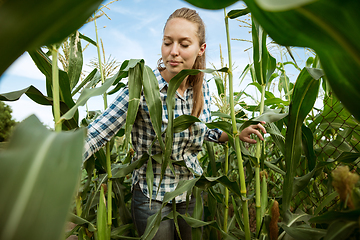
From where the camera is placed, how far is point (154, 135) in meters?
1.02

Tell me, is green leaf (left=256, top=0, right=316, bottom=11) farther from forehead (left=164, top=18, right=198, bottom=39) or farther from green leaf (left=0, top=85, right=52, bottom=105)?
forehead (left=164, top=18, right=198, bottom=39)

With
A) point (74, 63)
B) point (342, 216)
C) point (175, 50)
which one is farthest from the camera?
point (175, 50)

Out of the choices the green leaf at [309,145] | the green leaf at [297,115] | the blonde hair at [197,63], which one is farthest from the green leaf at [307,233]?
the blonde hair at [197,63]

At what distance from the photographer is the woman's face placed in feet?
3.16

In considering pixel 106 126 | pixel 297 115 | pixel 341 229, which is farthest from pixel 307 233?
pixel 106 126

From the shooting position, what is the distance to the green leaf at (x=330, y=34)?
11.2 inches

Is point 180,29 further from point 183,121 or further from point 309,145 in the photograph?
point 309,145

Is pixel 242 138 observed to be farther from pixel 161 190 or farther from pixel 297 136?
pixel 161 190

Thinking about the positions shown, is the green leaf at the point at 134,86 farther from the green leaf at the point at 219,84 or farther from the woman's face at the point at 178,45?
the green leaf at the point at 219,84

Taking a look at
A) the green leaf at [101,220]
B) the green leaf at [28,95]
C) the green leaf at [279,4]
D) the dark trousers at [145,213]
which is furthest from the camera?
the dark trousers at [145,213]

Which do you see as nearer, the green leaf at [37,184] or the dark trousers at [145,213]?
the green leaf at [37,184]

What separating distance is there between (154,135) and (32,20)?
821 mm

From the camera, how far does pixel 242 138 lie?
37.9 inches

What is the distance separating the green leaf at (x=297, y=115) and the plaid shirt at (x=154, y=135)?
38 cm
